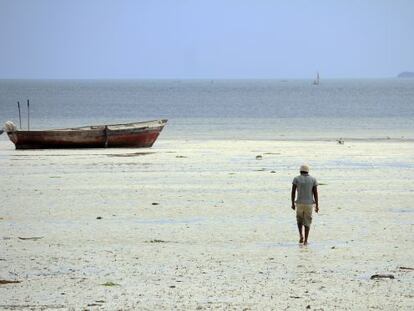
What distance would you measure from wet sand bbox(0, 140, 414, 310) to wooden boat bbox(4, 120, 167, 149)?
24.8 feet

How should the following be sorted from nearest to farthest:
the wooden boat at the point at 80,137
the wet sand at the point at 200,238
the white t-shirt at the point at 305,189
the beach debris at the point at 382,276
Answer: the wet sand at the point at 200,238 → the beach debris at the point at 382,276 → the white t-shirt at the point at 305,189 → the wooden boat at the point at 80,137

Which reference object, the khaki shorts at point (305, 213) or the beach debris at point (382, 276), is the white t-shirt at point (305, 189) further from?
the beach debris at point (382, 276)

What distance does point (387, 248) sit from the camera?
14.2m

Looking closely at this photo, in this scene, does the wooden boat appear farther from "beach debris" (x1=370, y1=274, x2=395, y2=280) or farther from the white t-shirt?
"beach debris" (x1=370, y1=274, x2=395, y2=280)

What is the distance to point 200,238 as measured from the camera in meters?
15.2

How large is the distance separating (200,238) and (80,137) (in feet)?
70.1

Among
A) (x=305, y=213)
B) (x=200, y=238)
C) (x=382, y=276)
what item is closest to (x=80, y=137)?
(x=200, y=238)

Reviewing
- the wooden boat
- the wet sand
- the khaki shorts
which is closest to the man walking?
the khaki shorts

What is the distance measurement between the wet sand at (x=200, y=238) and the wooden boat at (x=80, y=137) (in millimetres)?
7548

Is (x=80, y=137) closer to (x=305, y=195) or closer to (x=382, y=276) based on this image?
(x=305, y=195)

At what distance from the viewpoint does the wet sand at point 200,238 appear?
1110 cm

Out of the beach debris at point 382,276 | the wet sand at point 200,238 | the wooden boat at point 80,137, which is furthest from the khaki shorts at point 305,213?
the wooden boat at point 80,137

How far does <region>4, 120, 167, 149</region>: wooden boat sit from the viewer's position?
35.8 meters

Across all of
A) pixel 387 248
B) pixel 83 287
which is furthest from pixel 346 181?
pixel 83 287
